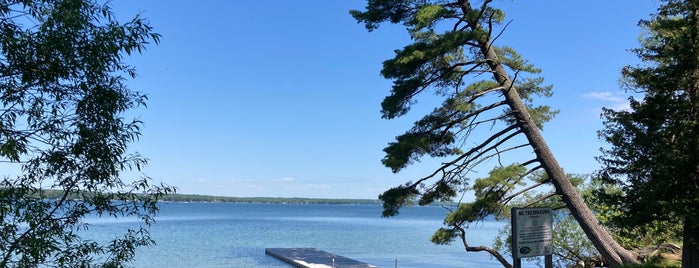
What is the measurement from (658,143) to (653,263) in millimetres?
4079

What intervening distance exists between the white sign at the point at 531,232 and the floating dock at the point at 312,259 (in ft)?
47.1

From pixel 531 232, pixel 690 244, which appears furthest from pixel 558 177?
pixel 531 232

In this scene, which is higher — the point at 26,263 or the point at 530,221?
the point at 530,221

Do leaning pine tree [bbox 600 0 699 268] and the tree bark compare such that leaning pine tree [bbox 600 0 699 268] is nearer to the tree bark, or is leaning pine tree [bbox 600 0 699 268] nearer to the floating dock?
the tree bark

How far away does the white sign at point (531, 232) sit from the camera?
18.1 feet

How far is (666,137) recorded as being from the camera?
298 inches

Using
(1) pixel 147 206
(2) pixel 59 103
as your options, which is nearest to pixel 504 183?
(1) pixel 147 206

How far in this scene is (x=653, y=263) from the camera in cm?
1054

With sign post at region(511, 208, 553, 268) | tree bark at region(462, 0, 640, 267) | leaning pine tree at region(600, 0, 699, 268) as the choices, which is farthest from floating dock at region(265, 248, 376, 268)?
sign post at region(511, 208, 553, 268)

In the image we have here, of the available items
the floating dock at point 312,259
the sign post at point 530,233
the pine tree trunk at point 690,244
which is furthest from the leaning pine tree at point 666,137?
the floating dock at point 312,259

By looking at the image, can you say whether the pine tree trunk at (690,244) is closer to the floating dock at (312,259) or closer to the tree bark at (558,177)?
the tree bark at (558,177)

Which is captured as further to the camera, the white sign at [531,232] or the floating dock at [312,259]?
the floating dock at [312,259]

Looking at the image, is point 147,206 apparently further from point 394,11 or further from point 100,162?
point 394,11

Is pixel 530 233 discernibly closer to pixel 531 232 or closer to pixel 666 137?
pixel 531 232
